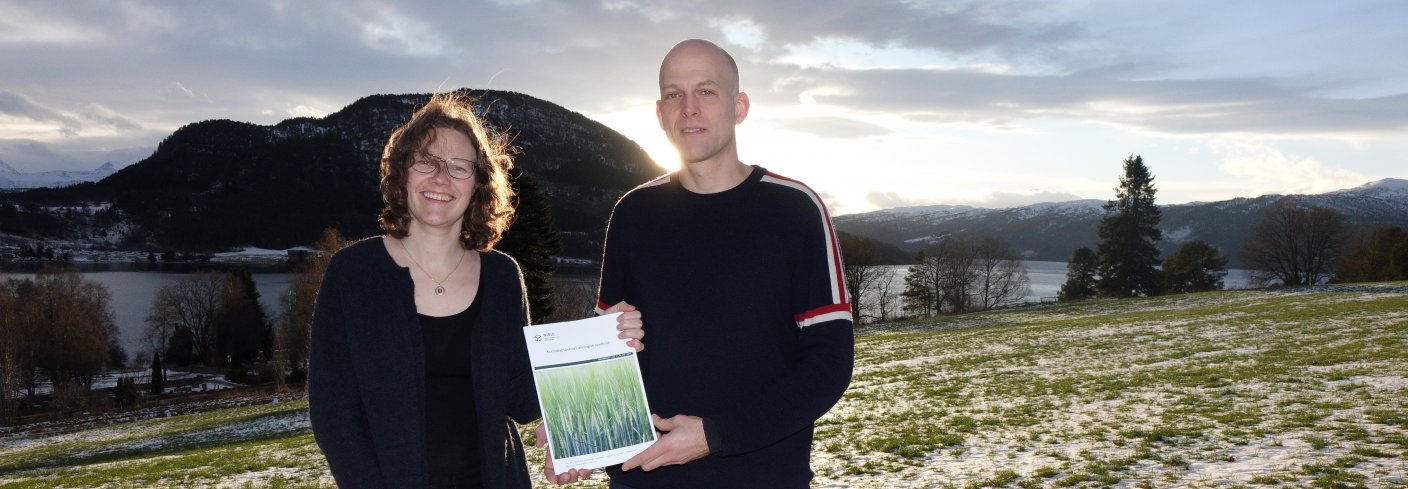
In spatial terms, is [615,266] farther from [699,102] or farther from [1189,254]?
[1189,254]

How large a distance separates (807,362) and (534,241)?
29063mm

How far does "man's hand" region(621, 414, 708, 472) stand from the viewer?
8.27 feet

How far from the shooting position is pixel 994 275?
254 ft

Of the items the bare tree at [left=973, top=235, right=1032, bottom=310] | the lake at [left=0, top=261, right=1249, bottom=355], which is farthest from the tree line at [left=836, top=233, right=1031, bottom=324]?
the lake at [left=0, top=261, right=1249, bottom=355]

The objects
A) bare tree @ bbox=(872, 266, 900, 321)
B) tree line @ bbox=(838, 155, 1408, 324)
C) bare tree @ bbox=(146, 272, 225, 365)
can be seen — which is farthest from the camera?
bare tree @ bbox=(146, 272, 225, 365)

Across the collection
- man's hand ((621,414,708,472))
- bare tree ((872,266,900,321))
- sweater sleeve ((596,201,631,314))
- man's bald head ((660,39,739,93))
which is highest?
man's bald head ((660,39,739,93))

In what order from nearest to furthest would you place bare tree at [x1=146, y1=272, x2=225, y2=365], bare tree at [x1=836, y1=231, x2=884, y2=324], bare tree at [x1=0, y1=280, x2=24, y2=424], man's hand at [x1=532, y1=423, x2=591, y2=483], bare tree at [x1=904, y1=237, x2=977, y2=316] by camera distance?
man's hand at [x1=532, y1=423, x2=591, y2=483]
bare tree at [x1=0, y1=280, x2=24, y2=424]
bare tree at [x1=836, y1=231, x2=884, y2=324]
bare tree at [x1=904, y1=237, x2=977, y2=316]
bare tree at [x1=146, y1=272, x2=225, y2=365]

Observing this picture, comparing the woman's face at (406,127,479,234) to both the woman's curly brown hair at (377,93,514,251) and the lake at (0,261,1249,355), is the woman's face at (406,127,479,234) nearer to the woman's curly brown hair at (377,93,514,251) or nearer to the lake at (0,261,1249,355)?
the woman's curly brown hair at (377,93,514,251)

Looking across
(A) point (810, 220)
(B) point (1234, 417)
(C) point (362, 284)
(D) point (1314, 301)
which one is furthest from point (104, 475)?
(D) point (1314, 301)

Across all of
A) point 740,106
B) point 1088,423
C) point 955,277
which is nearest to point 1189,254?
point 955,277

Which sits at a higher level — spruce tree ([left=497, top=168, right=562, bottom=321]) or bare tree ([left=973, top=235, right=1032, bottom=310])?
spruce tree ([left=497, top=168, right=562, bottom=321])

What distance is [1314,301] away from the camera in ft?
113

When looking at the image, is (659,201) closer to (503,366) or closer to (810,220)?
(810,220)

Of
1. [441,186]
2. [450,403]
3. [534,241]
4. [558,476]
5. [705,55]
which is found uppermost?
[534,241]
